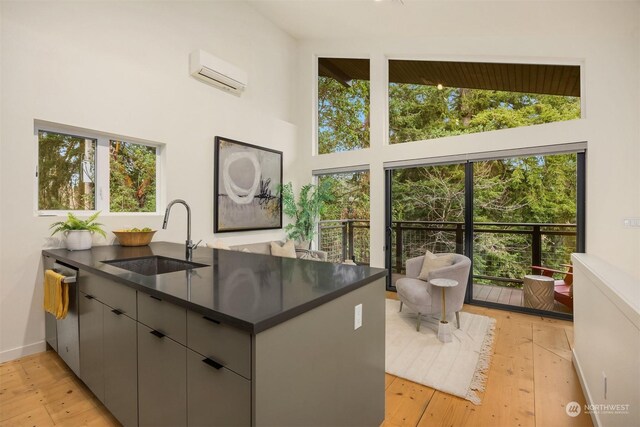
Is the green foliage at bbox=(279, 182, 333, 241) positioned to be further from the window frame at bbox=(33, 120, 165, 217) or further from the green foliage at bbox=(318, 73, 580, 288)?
the window frame at bbox=(33, 120, 165, 217)

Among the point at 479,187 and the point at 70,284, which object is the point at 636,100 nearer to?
the point at 479,187

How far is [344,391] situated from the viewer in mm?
1343

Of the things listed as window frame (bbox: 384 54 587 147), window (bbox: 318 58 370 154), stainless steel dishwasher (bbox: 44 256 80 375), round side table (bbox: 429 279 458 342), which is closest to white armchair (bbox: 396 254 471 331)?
round side table (bbox: 429 279 458 342)

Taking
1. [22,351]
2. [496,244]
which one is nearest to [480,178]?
[496,244]

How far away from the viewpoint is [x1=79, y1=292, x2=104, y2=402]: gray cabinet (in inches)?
67.9

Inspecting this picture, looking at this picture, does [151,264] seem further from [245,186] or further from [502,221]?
[502,221]

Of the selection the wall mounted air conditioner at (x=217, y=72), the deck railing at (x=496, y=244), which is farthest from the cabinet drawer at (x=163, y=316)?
the deck railing at (x=496, y=244)

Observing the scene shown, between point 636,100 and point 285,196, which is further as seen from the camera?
point 285,196

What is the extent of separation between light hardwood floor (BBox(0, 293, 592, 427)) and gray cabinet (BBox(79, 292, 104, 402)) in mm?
192

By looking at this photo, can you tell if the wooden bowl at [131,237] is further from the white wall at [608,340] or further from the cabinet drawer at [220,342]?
the white wall at [608,340]

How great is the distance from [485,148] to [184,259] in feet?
11.6

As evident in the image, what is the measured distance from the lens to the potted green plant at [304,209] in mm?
5000

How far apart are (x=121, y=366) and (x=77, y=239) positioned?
1452 millimetres

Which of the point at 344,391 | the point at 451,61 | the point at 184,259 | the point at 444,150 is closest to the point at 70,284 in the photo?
the point at 184,259
